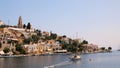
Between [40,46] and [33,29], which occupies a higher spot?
[33,29]

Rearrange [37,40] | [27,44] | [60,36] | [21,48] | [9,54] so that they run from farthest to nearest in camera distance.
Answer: [60,36]
[37,40]
[27,44]
[21,48]
[9,54]

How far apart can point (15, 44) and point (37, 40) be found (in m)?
24.8

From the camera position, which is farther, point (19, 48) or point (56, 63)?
point (19, 48)

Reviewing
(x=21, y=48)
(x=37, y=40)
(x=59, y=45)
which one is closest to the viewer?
(x=21, y=48)

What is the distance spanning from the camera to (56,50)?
459 feet

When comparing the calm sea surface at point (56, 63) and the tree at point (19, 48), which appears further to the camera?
the tree at point (19, 48)

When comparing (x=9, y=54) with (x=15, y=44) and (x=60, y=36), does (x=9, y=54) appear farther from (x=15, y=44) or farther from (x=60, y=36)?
(x=60, y=36)

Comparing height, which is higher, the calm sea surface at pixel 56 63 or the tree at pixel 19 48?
the tree at pixel 19 48

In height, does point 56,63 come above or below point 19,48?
below

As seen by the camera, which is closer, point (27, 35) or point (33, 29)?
point (27, 35)

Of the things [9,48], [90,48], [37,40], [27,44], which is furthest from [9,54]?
[90,48]

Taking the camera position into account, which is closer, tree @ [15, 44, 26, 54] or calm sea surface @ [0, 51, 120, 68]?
calm sea surface @ [0, 51, 120, 68]

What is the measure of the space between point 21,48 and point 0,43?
7.88 meters

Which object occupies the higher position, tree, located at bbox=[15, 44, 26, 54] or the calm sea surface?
tree, located at bbox=[15, 44, 26, 54]
